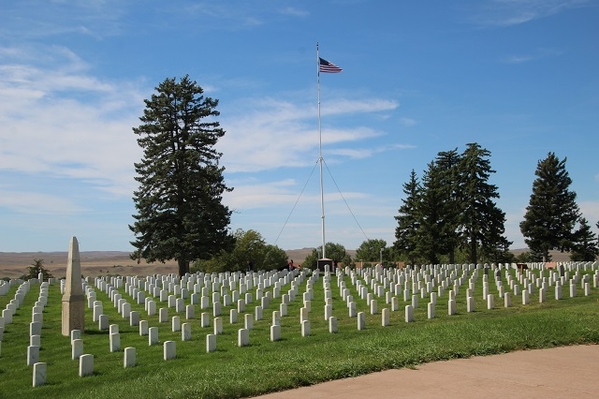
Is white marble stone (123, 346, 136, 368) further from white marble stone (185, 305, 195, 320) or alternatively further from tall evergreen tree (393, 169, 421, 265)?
tall evergreen tree (393, 169, 421, 265)

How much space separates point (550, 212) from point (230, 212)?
29.9 m

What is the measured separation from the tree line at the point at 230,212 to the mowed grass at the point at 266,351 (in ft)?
75.6

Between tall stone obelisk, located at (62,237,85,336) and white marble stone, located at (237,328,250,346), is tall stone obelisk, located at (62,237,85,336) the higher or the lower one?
the higher one

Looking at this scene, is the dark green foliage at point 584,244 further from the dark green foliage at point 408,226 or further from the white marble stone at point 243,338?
the white marble stone at point 243,338

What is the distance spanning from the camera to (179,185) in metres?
40.6

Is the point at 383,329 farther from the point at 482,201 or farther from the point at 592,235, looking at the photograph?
the point at 592,235

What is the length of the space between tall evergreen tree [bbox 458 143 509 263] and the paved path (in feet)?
131

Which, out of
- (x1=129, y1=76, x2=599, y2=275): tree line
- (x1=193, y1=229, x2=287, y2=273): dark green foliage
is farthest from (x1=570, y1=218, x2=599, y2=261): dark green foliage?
(x1=193, y1=229, x2=287, y2=273): dark green foliage

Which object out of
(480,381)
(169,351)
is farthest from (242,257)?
(480,381)

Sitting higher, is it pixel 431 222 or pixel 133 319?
pixel 431 222

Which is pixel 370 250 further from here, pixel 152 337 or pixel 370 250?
pixel 152 337

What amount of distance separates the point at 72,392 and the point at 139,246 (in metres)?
31.8

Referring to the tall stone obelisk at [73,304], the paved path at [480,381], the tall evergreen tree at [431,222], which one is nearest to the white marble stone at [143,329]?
the tall stone obelisk at [73,304]

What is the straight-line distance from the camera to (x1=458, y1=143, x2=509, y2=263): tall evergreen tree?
1916 inches
